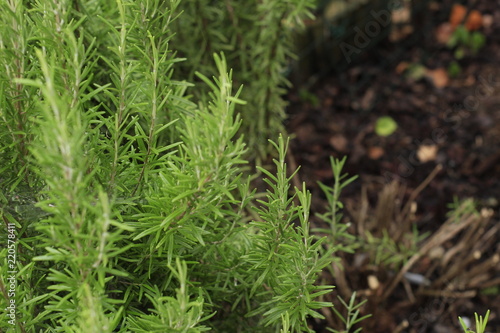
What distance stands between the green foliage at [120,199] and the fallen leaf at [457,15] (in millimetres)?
2786

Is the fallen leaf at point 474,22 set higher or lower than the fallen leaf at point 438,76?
higher

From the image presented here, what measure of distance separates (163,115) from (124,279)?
34 cm

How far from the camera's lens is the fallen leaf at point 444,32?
336 centimetres

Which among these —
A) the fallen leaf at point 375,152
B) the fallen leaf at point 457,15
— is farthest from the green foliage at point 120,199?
the fallen leaf at point 457,15

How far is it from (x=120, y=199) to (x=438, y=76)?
8.78ft

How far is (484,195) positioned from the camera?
8.25 feet

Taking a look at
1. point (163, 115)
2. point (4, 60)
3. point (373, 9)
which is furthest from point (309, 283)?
point (373, 9)

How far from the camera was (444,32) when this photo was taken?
3.40 meters

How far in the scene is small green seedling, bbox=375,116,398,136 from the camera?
2.90 metres

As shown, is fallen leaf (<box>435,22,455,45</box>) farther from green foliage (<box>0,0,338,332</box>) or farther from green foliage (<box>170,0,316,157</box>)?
green foliage (<box>0,0,338,332</box>)

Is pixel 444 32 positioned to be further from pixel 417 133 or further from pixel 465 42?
pixel 417 133

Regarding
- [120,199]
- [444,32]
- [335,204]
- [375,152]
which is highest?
[120,199]

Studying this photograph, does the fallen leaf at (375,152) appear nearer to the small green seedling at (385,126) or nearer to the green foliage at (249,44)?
the small green seedling at (385,126)

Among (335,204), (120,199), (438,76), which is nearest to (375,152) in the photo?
(438,76)
